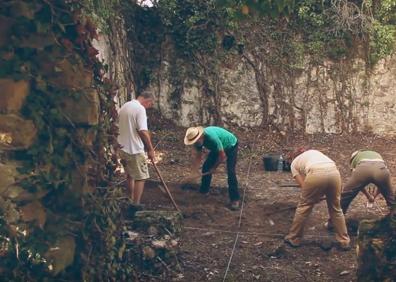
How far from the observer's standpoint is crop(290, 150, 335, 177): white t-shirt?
7777mm

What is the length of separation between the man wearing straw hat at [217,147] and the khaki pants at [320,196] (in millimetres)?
1696

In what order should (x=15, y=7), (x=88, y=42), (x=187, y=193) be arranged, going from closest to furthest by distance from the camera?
(x=15, y=7) → (x=88, y=42) → (x=187, y=193)

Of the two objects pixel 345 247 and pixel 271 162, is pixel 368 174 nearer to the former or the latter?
pixel 345 247

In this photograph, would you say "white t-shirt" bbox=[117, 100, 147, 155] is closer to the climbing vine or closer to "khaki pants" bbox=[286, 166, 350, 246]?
"khaki pants" bbox=[286, 166, 350, 246]

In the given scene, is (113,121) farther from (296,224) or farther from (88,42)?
(296,224)

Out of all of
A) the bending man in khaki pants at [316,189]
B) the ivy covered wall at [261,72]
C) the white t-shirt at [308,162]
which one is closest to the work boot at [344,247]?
the bending man in khaki pants at [316,189]

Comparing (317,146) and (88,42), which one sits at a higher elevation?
(88,42)

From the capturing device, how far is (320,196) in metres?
7.91

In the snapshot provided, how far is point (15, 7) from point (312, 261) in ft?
14.6

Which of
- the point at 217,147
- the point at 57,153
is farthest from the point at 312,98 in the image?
the point at 57,153

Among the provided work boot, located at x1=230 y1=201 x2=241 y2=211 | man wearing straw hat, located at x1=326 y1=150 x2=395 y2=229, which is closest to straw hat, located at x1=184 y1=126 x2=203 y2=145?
work boot, located at x1=230 y1=201 x2=241 y2=211

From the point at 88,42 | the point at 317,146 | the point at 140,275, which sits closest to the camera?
the point at 88,42

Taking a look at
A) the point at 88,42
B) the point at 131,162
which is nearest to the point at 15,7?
the point at 88,42

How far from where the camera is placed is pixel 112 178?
6078mm
